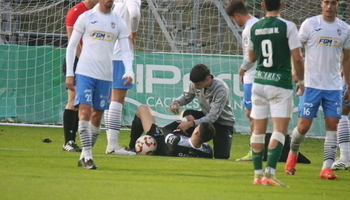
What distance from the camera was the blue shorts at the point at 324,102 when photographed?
8.34 meters

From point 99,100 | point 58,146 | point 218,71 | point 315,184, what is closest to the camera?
point 315,184

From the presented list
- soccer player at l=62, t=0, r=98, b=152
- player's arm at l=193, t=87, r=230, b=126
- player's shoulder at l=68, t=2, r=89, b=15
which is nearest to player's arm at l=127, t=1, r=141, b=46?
soccer player at l=62, t=0, r=98, b=152

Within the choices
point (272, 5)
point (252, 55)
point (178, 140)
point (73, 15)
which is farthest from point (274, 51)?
point (73, 15)

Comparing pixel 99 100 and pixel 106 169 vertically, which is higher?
pixel 99 100

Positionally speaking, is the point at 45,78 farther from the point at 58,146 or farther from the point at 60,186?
the point at 60,186

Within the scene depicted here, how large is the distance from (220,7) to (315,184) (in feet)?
32.4

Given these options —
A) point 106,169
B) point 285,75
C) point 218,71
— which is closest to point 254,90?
point 285,75

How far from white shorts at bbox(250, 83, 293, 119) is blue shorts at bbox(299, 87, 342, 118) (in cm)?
120

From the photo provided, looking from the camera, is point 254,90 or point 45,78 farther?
point 45,78

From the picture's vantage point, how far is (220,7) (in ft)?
56.0

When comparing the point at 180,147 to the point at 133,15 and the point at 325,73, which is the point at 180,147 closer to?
the point at 133,15

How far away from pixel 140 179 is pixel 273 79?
5.17 feet

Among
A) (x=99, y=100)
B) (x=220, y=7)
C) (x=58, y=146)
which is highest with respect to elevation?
(x=220, y=7)

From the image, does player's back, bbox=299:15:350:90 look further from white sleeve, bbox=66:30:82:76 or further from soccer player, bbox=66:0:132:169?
white sleeve, bbox=66:30:82:76
